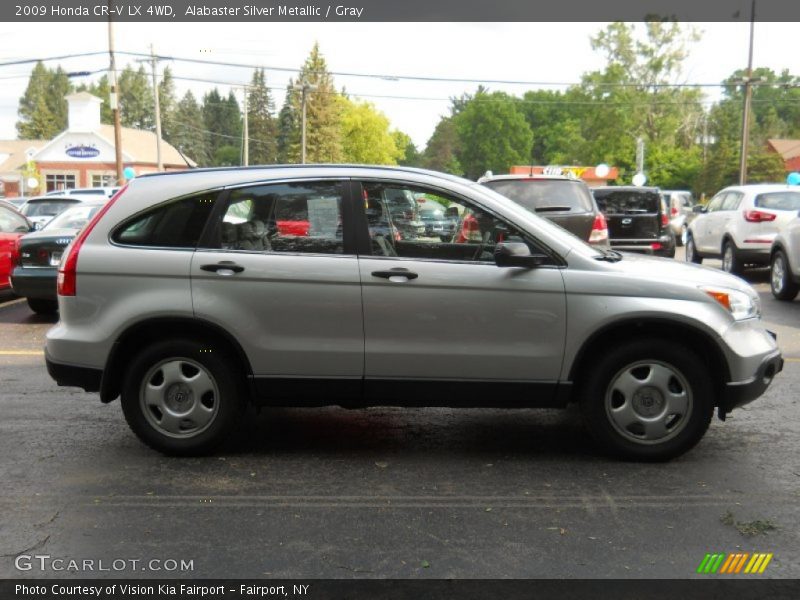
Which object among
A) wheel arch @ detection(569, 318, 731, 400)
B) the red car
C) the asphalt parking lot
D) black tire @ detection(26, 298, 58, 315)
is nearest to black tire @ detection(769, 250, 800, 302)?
the asphalt parking lot

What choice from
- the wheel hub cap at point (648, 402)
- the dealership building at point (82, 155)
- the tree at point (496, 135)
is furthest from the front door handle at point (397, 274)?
the tree at point (496, 135)

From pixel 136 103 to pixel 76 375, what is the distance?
440ft

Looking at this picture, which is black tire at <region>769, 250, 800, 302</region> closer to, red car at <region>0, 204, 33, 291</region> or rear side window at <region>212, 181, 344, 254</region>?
rear side window at <region>212, 181, 344, 254</region>

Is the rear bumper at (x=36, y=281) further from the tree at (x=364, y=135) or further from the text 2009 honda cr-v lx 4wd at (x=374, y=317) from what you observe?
the tree at (x=364, y=135)

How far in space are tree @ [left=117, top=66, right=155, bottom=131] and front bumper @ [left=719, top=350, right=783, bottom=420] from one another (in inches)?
5193

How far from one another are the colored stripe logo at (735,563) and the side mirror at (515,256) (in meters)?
1.90

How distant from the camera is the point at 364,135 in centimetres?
10088

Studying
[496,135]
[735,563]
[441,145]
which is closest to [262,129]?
[496,135]

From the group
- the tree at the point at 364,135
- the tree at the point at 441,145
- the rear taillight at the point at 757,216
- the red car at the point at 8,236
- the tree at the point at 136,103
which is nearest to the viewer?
the red car at the point at 8,236

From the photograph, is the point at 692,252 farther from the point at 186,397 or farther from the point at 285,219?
the point at 186,397

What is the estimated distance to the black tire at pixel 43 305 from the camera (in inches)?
439

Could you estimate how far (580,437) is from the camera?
18.4 ft

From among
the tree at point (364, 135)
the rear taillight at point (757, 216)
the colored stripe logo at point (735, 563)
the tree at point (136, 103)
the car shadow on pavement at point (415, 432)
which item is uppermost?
the tree at point (136, 103)
